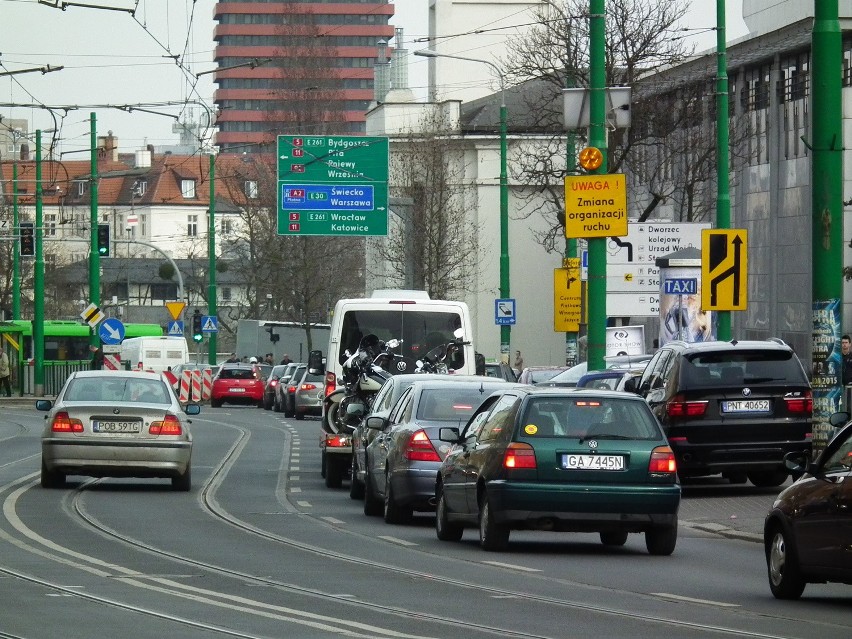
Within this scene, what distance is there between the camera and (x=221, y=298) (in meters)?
165

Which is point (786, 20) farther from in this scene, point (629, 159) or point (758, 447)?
point (758, 447)

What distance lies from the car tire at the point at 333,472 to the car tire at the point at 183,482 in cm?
264

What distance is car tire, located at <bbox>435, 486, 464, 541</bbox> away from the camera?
16.6 metres

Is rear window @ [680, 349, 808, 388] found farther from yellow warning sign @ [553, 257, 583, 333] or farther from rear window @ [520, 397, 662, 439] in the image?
yellow warning sign @ [553, 257, 583, 333]

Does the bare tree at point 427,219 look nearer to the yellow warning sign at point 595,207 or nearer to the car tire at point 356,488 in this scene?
the yellow warning sign at point 595,207

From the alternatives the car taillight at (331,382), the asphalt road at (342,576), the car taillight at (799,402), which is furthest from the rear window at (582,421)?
the car taillight at (331,382)

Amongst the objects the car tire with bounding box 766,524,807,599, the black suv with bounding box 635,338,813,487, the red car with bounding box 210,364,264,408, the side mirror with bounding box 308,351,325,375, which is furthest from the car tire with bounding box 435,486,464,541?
the red car with bounding box 210,364,264,408

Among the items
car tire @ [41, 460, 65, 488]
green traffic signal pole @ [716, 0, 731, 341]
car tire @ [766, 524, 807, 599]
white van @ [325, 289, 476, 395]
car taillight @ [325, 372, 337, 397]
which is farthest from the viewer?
green traffic signal pole @ [716, 0, 731, 341]

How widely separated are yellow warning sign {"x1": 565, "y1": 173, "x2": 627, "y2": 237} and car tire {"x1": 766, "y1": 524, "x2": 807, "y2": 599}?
39.2 ft

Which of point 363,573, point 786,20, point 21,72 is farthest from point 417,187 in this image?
point 363,573

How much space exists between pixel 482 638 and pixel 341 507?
11.5 m

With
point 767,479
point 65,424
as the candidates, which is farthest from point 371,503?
point 767,479

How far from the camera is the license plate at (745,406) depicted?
2147cm

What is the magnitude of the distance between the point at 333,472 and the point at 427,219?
126ft
